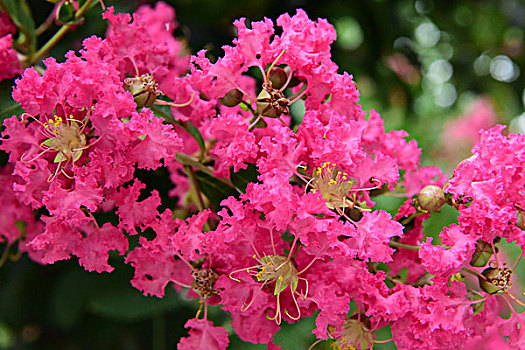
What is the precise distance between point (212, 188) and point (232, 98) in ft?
0.68

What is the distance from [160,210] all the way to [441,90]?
2.61 metres

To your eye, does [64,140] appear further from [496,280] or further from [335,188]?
[496,280]

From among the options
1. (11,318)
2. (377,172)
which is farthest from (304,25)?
(11,318)

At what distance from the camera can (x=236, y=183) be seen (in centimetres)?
107

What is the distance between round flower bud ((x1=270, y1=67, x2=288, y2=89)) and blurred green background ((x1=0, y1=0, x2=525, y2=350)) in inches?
11.1

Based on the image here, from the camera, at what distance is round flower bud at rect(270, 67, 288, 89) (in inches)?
41.2

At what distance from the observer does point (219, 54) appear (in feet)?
4.01

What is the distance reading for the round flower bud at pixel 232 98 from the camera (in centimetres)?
105

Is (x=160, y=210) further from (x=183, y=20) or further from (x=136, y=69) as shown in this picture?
(x=183, y=20)

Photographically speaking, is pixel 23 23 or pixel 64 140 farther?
pixel 23 23

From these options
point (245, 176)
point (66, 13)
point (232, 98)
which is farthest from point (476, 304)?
point (66, 13)

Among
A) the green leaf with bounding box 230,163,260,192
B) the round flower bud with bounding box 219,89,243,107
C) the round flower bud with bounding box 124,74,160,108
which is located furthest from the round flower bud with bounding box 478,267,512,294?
the round flower bud with bounding box 124,74,160,108

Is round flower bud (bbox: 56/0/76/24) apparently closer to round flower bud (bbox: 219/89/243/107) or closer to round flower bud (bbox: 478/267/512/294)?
round flower bud (bbox: 219/89/243/107)

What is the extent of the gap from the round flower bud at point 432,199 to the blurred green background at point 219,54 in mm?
311
